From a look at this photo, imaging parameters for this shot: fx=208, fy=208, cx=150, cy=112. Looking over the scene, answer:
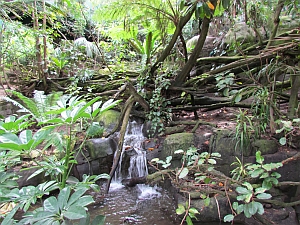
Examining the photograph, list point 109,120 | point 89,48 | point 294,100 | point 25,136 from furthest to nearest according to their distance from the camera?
1. point 89,48
2. point 109,120
3. point 294,100
4. point 25,136

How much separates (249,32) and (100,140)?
4600mm

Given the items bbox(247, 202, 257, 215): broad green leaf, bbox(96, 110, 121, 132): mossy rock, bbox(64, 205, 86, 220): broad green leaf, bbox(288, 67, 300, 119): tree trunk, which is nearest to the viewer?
bbox(64, 205, 86, 220): broad green leaf

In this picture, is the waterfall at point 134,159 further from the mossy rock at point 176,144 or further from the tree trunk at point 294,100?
the tree trunk at point 294,100

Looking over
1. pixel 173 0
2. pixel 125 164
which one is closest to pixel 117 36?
pixel 173 0

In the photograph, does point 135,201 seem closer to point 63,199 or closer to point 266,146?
point 266,146

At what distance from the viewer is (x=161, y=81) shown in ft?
13.1

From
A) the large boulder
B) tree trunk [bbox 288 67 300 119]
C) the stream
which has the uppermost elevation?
tree trunk [bbox 288 67 300 119]

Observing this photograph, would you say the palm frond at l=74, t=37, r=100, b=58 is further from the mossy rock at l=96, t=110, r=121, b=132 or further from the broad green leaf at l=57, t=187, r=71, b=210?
the broad green leaf at l=57, t=187, r=71, b=210

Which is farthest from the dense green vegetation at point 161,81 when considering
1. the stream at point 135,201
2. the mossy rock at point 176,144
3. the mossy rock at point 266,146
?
the stream at point 135,201

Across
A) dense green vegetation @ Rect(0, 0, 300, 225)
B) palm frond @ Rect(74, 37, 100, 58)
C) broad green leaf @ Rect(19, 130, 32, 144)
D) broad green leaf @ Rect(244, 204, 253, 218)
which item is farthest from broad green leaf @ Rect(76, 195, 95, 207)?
palm frond @ Rect(74, 37, 100, 58)

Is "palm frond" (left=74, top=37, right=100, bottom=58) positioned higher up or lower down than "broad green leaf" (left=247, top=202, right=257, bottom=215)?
higher up

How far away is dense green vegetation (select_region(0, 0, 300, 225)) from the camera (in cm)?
121

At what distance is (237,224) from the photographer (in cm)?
254

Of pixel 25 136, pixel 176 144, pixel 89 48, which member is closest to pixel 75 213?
pixel 25 136
